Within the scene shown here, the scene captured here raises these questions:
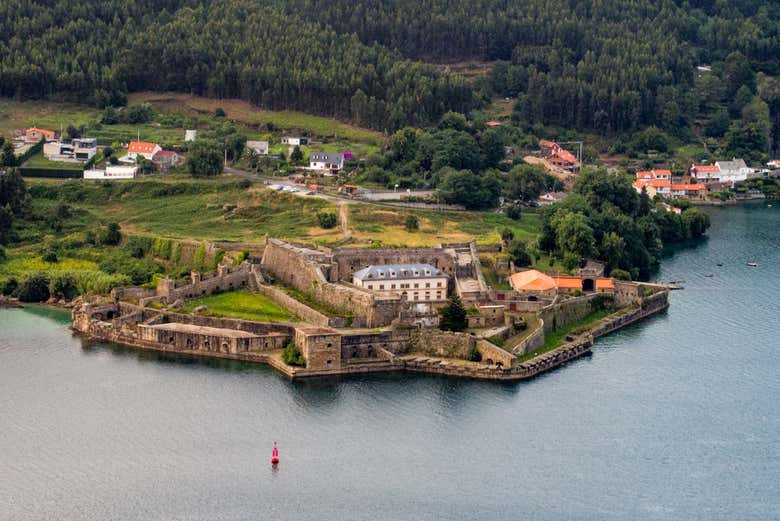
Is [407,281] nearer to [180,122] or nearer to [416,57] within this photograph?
[180,122]

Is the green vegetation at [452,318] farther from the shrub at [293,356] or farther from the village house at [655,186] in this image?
the village house at [655,186]

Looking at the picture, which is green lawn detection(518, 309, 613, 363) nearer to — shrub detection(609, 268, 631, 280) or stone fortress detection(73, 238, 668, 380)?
stone fortress detection(73, 238, 668, 380)

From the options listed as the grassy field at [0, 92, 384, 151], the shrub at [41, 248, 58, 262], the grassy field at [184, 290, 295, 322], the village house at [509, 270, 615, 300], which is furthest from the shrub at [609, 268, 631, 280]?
the shrub at [41, 248, 58, 262]

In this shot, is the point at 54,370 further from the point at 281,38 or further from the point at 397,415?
the point at 281,38

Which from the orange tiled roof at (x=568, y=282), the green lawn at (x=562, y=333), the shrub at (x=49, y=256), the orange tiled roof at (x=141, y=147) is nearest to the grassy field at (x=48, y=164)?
the orange tiled roof at (x=141, y=147)

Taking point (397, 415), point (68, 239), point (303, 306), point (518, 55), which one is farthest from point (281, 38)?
point (397, 415)

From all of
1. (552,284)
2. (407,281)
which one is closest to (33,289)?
(407,281)
